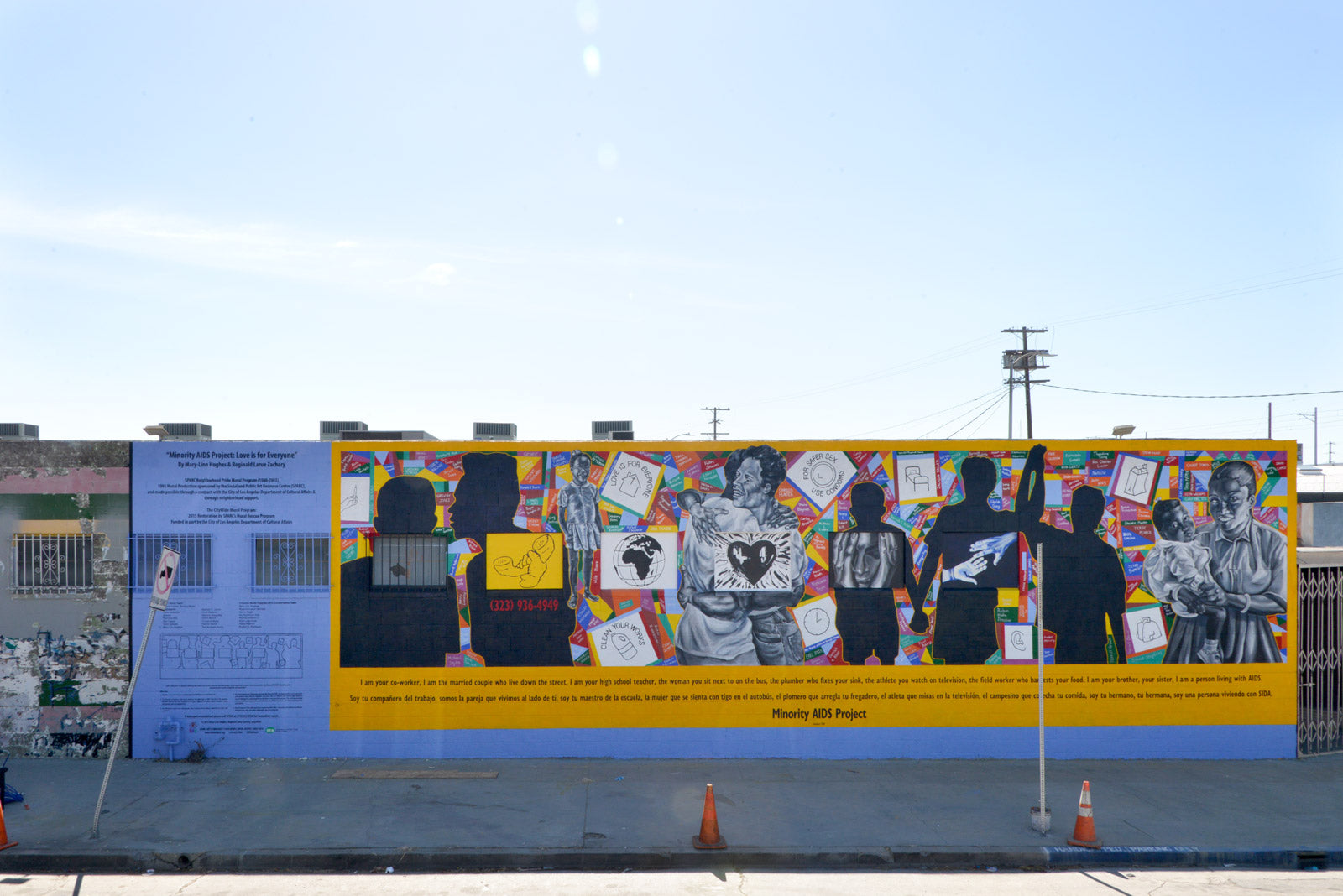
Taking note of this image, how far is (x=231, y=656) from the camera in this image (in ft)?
40.4

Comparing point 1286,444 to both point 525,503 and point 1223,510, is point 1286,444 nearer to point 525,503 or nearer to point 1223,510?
point 1223,510

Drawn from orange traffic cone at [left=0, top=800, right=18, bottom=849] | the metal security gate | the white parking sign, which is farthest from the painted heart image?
orange traffic cone at [left=0, top=800, right=18, bottom=849]

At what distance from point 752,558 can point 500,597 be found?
3.39 meters

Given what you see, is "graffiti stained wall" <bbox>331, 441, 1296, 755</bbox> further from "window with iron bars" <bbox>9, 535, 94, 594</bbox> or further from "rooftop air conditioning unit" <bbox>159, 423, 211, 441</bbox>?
"window with iron bars" <bbox>9, 535, 94, 594</bbox>

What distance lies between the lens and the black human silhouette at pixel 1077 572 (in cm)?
1247

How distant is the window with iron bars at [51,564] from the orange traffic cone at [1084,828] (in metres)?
12.3

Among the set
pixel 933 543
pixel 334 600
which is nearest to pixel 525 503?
pixel 334 600

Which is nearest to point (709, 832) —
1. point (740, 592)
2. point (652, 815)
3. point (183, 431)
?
point (652, 815)

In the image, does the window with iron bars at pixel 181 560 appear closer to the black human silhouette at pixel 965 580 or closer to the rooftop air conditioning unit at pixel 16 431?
the rooftop air conditioning unit at pixel 16 431

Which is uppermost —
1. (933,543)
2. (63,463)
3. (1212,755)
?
(63,463)

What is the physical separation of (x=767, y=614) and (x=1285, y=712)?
717 centimetres

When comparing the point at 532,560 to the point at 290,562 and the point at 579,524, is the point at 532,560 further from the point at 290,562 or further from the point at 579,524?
the point at 290,562

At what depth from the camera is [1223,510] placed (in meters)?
12.6

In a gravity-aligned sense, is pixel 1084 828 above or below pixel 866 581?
below
